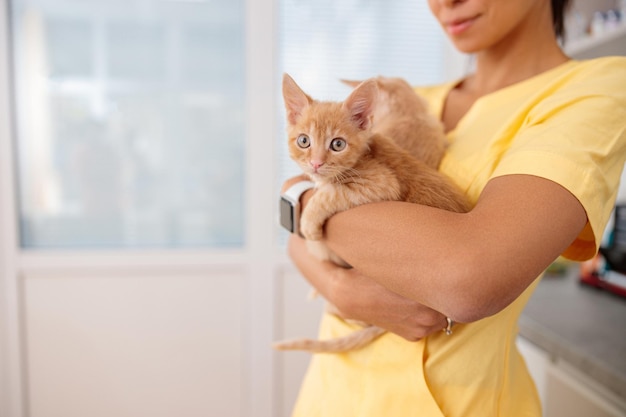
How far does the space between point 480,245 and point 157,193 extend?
222 cm

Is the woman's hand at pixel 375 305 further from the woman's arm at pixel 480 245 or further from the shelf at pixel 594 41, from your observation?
the shelf at pixel 594 41

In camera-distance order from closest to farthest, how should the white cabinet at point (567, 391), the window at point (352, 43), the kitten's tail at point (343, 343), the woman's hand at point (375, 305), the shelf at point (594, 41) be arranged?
the woman's hand at point (375, 305) → the kitten's tail at point (343, 343) → the white cabinet at point (567, 391) → the shelf at point (594, 41) → the window at point (352, 43)

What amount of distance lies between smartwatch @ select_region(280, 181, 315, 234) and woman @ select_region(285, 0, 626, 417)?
0.10m

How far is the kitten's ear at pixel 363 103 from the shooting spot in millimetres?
786

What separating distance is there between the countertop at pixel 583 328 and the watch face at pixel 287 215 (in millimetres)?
903

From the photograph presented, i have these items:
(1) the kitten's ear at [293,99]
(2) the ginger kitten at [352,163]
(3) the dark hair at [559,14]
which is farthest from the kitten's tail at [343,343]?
(3) the dark hair at [559,14]

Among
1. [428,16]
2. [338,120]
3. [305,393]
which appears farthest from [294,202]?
[428,16]

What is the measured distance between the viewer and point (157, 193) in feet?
8.29

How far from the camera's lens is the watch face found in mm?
910

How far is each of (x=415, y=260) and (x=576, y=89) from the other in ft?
1.35

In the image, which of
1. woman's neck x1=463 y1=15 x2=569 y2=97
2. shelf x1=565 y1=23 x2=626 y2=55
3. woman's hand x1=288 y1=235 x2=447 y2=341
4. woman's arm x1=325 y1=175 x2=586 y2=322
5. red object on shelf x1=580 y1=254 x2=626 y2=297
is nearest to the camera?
woman's arm x1=325 y1=175 x2=586 y2=322

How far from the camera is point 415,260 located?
0.65m

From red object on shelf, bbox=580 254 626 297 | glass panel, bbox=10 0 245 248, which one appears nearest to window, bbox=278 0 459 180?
glass panel, bbox=10 0 245 248

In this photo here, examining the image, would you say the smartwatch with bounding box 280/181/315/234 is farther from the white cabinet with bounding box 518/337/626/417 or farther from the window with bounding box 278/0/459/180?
the window with bounding box 278/0/459/180
